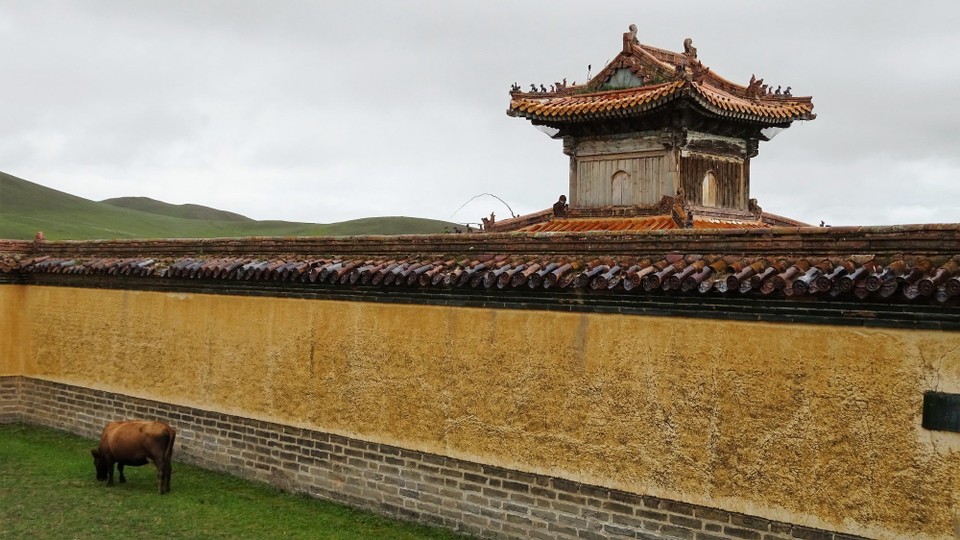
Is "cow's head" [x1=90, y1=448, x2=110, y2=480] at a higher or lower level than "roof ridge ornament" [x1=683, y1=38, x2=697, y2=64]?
lower

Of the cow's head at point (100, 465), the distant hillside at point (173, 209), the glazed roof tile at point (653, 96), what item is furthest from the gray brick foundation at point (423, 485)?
the distant hillside at point (173, 209)

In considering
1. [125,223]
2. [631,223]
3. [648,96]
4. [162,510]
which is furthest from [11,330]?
[125,223]

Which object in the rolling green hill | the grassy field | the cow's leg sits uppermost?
the rolling green hill

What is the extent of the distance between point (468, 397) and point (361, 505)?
2.09m

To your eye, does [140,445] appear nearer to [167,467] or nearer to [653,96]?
[167,467]

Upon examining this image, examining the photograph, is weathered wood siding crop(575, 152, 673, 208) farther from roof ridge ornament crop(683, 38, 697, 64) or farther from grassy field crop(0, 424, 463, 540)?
grassy field crop(0, 424, 463, 540)

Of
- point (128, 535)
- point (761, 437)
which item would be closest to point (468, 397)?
point (761, 437)

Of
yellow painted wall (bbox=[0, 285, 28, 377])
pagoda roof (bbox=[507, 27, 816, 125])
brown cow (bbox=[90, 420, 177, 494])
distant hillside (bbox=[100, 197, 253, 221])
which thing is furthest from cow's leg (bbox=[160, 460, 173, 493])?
distant hillside (bbox=[100, 197, 253, 221])

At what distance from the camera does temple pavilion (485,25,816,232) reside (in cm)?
1430

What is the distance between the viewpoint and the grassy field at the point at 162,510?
9.62 metres

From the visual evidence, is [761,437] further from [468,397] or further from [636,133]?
[636,133]

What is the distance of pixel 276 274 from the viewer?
36.6ft

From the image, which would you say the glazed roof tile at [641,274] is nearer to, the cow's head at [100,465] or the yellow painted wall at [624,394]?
the yellow painted wall at [624,394]

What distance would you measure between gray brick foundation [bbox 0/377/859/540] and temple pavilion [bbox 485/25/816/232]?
598cm
